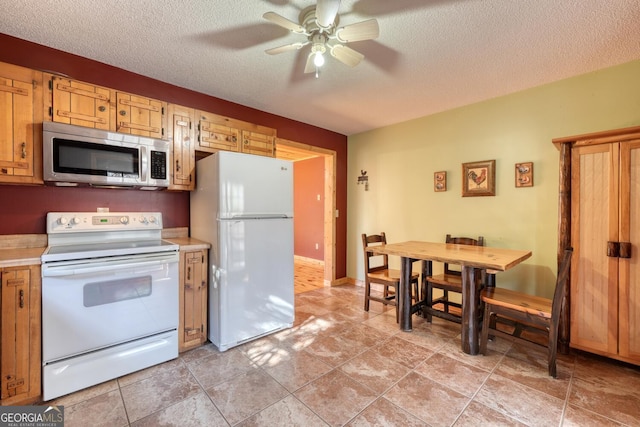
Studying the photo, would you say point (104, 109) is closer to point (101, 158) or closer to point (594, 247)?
point (101, 158)

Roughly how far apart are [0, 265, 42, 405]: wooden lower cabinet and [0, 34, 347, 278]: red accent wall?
0.64 metres

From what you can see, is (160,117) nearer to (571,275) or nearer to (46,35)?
(46,35)

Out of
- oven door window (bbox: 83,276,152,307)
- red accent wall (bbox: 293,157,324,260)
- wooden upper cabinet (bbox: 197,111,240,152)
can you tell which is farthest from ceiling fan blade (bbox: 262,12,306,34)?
red accent wall (bbox: 293,157,324,260)

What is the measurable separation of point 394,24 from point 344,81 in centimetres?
81

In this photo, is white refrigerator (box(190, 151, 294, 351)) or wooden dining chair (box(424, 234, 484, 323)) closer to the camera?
white refrigerator (box(190, 151, 294, 351))

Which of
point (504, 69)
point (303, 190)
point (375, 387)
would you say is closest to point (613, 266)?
point (504, 69)

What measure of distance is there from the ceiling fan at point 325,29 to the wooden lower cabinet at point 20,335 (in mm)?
2093

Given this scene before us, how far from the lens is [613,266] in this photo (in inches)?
79.5

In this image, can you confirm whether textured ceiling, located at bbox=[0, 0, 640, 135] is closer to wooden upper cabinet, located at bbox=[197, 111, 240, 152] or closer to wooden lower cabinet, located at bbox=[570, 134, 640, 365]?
wooden upper cabinet, located at bbox=[197, 111, 240, 152]

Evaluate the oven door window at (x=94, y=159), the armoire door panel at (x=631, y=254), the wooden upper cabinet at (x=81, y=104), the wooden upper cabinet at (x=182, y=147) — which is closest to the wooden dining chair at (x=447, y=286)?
the armoire door panel at (x=631, y=254)

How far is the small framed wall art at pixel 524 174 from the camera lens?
9.05 feet

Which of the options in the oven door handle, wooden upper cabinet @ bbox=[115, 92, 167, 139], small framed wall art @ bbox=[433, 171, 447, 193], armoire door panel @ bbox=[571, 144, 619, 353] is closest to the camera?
the oven door handle

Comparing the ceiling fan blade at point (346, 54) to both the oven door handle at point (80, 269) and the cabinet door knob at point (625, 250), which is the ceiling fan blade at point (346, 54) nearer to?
the oven door handle at point (80, 269)

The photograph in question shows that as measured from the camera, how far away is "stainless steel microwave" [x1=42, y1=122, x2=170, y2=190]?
1.92 m
